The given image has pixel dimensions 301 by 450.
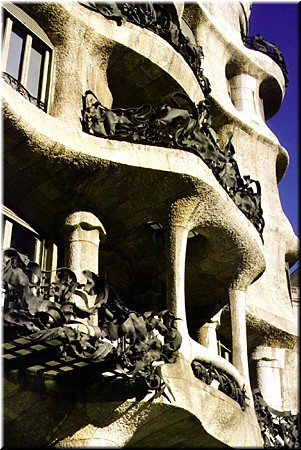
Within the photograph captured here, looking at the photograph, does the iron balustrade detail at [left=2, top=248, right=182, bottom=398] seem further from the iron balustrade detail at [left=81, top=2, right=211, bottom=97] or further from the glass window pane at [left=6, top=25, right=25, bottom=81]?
the iron balustrade detail at [left=81, top=2, right=211, bottom=97]

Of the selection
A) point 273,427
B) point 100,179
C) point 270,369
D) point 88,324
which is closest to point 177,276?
point 100,179

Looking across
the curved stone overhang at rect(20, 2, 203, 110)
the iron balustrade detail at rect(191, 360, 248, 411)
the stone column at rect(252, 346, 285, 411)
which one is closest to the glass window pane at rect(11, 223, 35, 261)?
the curved stone overhang at rect(20, 2, 203, 110)

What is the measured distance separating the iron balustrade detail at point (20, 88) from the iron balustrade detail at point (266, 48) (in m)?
12.3

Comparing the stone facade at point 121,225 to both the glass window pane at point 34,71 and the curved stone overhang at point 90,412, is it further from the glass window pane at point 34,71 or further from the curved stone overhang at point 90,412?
the glass window pane at point 34,71

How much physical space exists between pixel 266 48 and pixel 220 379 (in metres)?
13.7

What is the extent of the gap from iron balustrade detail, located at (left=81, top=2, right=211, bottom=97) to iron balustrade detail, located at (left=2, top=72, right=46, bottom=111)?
226 cm

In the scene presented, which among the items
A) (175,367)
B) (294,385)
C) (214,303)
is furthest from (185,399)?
(294,385)

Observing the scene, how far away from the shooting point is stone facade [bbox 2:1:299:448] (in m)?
11.4

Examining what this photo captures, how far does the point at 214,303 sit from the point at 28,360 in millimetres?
6646

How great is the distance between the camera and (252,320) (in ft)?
61.3

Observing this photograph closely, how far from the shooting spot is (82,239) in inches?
508

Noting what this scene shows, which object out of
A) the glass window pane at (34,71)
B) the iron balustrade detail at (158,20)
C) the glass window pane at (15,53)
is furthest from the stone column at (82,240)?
the iron balustrade detail at (158,20)

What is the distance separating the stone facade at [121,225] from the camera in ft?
37.3

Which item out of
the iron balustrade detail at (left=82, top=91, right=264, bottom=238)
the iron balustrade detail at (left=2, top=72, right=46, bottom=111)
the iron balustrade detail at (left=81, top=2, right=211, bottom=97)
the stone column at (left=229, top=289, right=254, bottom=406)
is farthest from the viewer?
the stone column at (left=229, top=289, right=254, bottom=406)
